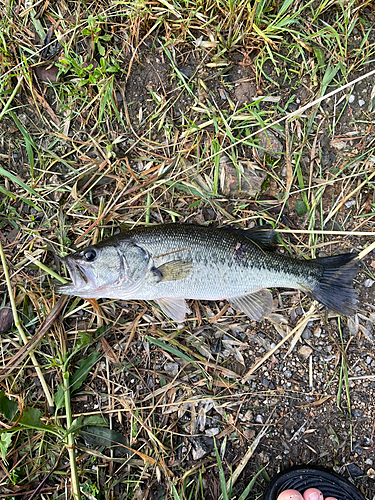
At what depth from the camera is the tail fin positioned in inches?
123

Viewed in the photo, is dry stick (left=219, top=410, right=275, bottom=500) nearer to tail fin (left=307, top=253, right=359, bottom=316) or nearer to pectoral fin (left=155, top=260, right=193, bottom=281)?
tail fin (left=307, top=253, right=359, bottom=316)

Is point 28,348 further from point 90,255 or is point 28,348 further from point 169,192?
point 169,192

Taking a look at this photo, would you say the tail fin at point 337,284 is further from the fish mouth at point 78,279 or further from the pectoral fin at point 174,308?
the fish mouth at point 78,279

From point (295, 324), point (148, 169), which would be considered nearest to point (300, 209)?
point (295, 324)

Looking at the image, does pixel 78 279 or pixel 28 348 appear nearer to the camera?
pixel 78 279

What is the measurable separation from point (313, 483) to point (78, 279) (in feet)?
9.54

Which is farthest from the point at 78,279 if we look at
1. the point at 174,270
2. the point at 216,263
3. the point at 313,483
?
the point at 313,483

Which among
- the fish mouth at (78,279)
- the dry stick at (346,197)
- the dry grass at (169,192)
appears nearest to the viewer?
the fish mouth at (78,279)

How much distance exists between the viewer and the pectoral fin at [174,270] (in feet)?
9.66

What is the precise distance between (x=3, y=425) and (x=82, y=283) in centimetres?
162

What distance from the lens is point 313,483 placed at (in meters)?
3.17

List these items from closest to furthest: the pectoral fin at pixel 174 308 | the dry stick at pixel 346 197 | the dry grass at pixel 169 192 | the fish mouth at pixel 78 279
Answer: the fish mouth at pixel 78 279 → the pectoral fin at pixel 174 308 → the dry grass at pixel 169 192 → the dry stick at pixel 346 197

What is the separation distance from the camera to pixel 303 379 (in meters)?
3.33

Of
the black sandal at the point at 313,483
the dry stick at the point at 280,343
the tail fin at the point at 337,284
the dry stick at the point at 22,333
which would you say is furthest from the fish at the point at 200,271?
the black sandal at the point at 313,483
